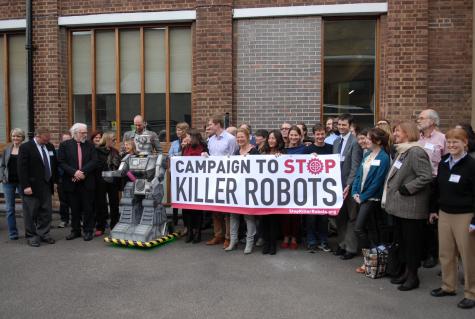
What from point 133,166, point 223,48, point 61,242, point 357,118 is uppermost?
point 223,48

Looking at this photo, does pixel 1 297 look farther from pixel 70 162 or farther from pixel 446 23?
pixel 446 23

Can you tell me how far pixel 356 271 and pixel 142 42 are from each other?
694 cm

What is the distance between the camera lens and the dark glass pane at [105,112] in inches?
407

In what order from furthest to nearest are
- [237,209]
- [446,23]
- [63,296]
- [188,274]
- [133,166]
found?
[446,23] < [133,166] < [237,209] < [188,274] < [63,296]

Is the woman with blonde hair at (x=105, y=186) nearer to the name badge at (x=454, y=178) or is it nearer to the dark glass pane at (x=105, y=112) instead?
the dark glass pane at (x=105, y=112)

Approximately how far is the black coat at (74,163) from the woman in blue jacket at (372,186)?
4402 mm

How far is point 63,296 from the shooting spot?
16.1 feet

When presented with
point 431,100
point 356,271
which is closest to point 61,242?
point 356,271

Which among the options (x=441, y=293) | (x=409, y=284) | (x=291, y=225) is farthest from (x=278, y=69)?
(x=441, y=293)

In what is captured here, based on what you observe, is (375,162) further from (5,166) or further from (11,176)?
(5,166)

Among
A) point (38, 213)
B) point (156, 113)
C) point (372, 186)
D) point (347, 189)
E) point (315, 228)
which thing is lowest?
point (315, 228)

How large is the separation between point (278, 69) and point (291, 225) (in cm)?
379

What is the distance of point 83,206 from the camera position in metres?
7.59

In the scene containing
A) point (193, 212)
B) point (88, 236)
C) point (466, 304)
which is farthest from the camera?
point (88, 236)
